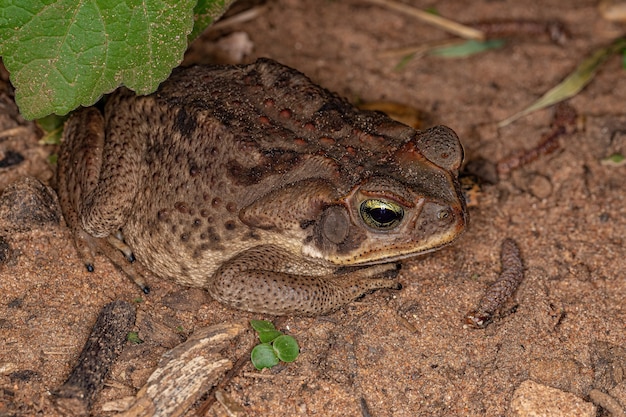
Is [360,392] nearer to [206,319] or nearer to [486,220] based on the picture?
[206,319]

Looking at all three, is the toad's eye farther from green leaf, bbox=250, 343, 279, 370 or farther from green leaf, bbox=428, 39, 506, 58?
green leaf, bbox=428, 39, 506, 58

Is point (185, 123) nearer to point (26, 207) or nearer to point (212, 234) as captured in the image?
point (212, 234)

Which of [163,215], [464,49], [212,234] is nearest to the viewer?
[212,234]

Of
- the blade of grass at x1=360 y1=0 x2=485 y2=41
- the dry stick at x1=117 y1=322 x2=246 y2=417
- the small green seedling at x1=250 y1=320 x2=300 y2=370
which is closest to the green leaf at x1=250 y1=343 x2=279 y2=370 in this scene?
the small green seedling at x1=250 y1=320 x2=300 y2=370

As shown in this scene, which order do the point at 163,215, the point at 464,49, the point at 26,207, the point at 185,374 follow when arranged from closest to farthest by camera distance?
A: the point at 185,374, the point at 163,215, the point at 26,207, the point at 464,49

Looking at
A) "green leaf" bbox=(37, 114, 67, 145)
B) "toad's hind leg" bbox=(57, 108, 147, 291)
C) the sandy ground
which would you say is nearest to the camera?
the sandy ground


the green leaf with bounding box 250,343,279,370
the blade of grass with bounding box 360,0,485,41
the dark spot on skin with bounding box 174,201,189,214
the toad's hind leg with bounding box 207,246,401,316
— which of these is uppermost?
the blade of grass with bounding box 360,0,485,41

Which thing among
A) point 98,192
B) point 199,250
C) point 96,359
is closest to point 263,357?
point 199,250
